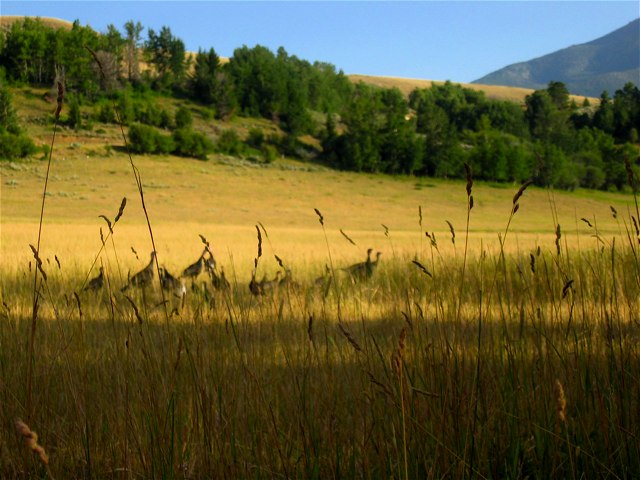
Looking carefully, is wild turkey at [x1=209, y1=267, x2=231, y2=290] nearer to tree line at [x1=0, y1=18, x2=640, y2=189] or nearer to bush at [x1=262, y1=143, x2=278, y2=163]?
tree line at [x1=0, y1=18, x2=640, y2=189]

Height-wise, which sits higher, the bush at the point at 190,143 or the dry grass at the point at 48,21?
the dry grass at the point at 48,21

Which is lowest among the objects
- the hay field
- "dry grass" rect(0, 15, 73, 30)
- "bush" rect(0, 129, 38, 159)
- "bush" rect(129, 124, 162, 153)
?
the hay field

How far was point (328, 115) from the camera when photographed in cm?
6212

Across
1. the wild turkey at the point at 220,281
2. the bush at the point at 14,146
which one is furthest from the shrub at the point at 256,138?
the wild turkey at the point at 220,281

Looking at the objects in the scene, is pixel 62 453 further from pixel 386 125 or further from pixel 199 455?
pixel 386 125

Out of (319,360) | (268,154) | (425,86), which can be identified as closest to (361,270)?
(319,360)

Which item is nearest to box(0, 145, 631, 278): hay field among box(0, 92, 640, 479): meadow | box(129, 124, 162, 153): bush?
box(129, 124, 162, 153): bush

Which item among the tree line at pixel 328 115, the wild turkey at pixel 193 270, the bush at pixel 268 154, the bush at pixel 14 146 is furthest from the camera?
the bush at pixel 268 154

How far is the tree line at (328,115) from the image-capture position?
5175 centimetres

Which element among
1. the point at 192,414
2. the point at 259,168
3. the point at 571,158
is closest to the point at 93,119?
the point at 259,168

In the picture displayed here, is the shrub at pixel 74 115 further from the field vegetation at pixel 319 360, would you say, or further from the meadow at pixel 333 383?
the meadow at pixel 333 383

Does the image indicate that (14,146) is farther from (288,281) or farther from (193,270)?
(288,281)

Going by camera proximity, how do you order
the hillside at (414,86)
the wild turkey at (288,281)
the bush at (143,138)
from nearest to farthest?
the wild turkey at (288,281) < the bush at (143,138) < the hillside at (414,86)

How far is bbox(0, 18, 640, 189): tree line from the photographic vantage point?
51.8 m
